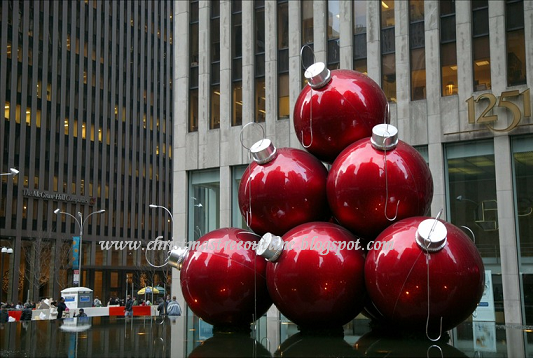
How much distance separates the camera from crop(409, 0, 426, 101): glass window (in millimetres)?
24359

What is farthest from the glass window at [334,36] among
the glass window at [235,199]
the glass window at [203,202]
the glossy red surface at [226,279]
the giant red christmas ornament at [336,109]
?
the glossy red surface at [226,279]

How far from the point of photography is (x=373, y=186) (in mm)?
8156

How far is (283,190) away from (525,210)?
1613 centimetres

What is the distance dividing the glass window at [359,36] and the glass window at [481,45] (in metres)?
4.28

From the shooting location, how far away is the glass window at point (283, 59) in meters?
27.3

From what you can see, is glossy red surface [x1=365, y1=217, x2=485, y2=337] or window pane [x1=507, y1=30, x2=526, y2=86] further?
window pane [x1=507, y1=30, x2=526, y2=86]

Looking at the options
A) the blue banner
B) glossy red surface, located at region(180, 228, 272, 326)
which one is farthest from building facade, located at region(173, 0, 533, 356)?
the blue banner

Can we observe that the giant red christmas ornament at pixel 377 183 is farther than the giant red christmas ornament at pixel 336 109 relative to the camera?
No

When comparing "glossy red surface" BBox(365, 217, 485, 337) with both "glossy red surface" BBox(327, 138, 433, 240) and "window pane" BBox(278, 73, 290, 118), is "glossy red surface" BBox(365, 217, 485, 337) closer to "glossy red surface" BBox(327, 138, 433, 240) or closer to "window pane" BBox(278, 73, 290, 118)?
"glossy red surface" BBox(327, 138, 433, 240)

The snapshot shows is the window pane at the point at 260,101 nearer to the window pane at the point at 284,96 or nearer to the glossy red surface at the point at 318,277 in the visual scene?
the window pane at the point at 284,96

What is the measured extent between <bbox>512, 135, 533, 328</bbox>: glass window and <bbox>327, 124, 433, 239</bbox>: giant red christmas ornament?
50.0 ft

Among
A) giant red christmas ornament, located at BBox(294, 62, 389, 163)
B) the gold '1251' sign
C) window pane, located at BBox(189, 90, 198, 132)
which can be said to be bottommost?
giant red christmas ornament, located at BBox(294, 62, 389, 163)

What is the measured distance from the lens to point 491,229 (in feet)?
73.8

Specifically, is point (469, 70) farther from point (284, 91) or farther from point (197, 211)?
point (197, 211)
